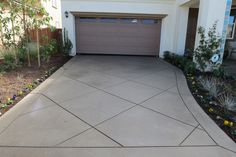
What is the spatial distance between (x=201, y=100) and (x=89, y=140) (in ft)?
9.42

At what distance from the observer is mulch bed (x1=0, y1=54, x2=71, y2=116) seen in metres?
4.06

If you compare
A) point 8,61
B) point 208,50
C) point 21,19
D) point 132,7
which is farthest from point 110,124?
point 132,7

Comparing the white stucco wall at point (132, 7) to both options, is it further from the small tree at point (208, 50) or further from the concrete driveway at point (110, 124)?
the concrete driveway at point (110, 124)

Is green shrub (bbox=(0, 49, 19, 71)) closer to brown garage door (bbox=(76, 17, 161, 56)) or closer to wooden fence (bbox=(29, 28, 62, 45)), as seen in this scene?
wooden fence (bbox=(29, 28, 62, 45))

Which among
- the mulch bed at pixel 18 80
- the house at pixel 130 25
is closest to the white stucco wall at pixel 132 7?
the house at pixel 130 25

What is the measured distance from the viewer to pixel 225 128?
3.08 metres

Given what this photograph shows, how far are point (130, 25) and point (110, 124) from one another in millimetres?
7878

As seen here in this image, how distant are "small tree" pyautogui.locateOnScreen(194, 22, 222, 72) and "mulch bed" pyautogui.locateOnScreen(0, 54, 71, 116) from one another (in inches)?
206

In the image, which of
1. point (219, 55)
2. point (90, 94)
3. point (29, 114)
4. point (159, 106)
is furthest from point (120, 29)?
point (29, 114)

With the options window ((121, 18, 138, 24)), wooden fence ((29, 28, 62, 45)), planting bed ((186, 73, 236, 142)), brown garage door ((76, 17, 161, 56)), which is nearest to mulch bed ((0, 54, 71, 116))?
wooden fence ((29, 28, 62, 45))

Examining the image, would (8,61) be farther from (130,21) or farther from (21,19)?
(130,21)

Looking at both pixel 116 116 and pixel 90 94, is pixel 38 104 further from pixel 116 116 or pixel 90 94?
pixel 116 116

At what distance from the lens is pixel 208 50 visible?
5.86 m

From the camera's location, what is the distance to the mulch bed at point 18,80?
4.06 m
